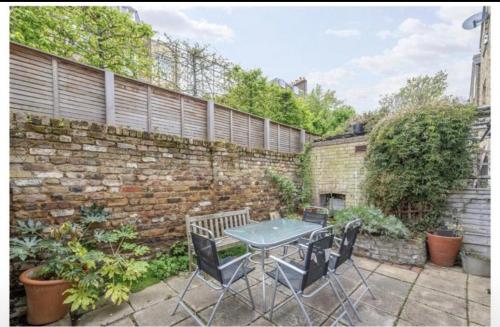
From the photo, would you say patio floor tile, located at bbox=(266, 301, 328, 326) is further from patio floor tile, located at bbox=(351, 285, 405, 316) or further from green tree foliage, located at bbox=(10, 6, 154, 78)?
green tree foliage, located at bbox=(10, 6, 154, 78)

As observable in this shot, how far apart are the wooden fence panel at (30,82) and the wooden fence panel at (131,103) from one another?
0.76 m

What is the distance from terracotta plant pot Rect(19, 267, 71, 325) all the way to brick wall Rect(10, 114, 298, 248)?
29.3 inches

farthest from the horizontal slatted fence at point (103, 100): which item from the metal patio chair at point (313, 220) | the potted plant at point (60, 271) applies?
the metal patio chair at point (313, 220)

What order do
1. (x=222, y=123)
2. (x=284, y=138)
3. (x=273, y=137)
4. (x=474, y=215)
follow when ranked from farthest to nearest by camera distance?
(x=284, y=138) → (x=273, y=137) → (x=222, y=123) → (x=474, y=215)

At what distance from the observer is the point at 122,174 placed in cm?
300

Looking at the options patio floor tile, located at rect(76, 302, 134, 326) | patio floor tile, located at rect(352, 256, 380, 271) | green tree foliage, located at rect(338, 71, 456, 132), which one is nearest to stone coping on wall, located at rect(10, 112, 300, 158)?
patio floor tile, located at rect(76, 302, 134, 326)

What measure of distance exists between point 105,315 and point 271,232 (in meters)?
2.09

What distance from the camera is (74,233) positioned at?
2.40 meters

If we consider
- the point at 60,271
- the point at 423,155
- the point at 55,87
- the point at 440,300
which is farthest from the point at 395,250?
the point at 55,87

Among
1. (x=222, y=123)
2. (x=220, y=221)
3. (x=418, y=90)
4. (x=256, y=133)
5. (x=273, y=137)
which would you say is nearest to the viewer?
(x=220, y=221)

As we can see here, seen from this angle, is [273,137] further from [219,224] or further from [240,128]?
[219,224]

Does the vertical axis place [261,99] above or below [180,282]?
above

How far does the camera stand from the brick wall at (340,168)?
18.1 feet

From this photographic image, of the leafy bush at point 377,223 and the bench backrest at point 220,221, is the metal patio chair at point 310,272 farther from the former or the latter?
the leafy bush at point 377,223
